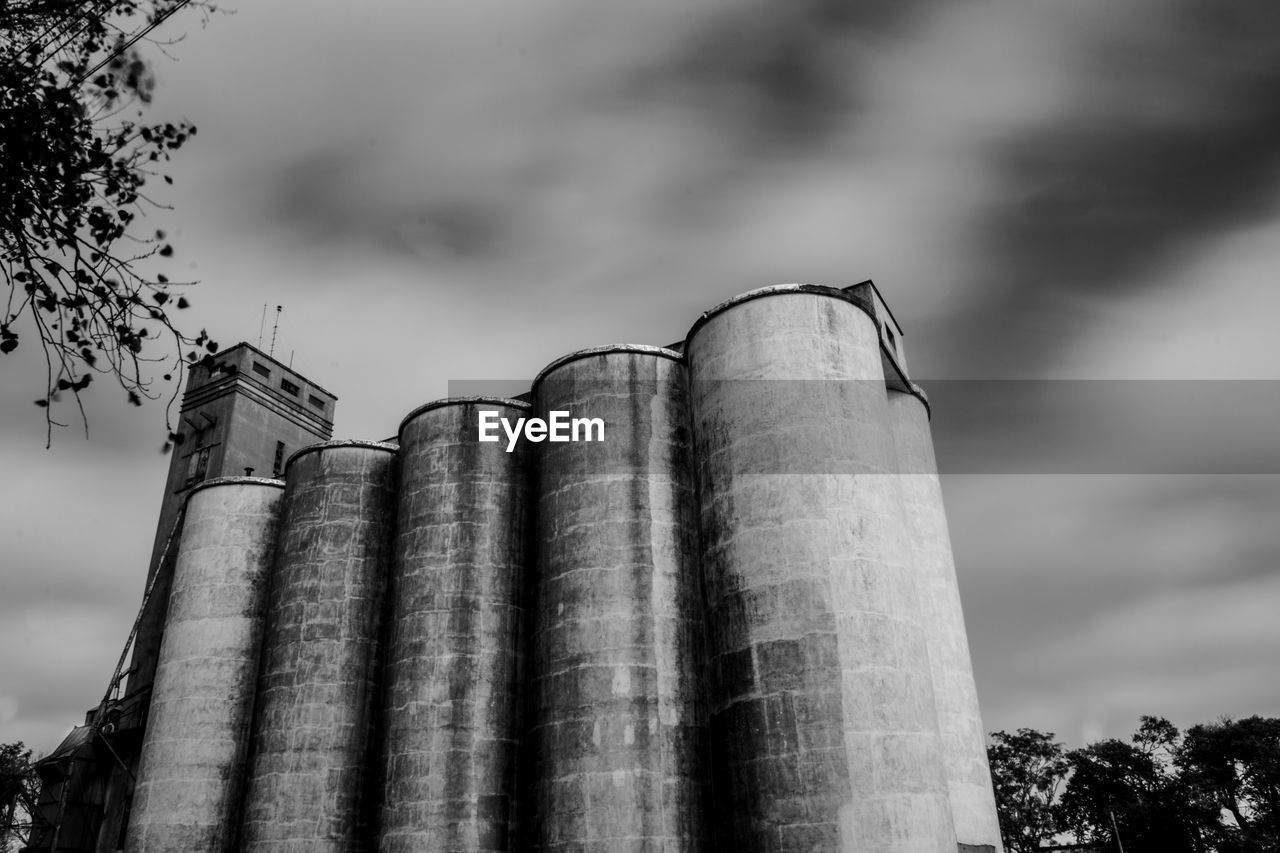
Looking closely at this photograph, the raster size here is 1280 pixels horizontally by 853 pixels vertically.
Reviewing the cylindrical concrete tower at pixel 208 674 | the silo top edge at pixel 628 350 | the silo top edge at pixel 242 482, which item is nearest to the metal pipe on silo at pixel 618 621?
the silo top edge at pixel 628 350

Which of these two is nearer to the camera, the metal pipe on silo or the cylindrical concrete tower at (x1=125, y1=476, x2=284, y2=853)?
the metal pipe on silo

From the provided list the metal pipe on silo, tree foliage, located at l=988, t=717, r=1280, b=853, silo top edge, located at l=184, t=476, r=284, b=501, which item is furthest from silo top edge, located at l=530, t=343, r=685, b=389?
tree foliage, located at l=988, t=717, r=1280, b=853

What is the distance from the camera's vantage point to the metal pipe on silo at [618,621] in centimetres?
1962

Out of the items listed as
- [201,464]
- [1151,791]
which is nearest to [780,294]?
[201,464]

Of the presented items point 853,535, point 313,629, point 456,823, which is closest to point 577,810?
point 456,823

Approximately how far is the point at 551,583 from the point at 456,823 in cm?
602

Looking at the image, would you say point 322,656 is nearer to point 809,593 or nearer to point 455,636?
point 455,636

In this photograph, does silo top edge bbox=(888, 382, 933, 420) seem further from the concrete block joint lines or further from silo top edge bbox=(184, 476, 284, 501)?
silo top edge bbox=(184, 476, 284, 501)

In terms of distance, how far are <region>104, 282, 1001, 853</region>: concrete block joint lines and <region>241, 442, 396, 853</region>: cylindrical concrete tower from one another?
0.08 m

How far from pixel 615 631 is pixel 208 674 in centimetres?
1506

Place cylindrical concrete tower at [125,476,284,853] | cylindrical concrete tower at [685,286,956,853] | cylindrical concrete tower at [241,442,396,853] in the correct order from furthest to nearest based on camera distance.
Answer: cylindrical concrete tower at [125,476,284,853] < cylindrical concrete tower at [241,442,396,853] < cylindrical concrete tower at [685,286,956,853]

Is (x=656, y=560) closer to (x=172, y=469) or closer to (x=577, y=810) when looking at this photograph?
(x=577, y=810)
